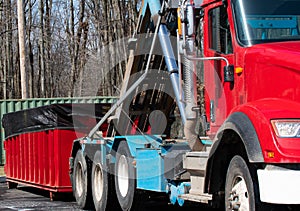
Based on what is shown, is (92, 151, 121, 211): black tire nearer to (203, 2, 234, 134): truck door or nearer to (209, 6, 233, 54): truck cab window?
(203, 2, 234, 134): truck door

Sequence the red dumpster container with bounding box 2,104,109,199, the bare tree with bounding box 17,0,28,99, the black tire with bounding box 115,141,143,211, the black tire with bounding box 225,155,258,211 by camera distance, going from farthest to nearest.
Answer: the bare tree with bounding box 17,0,28,99
the red dumpster container with bounding box 2,104,109,199
the black tire with bounding box 115,141,143,211
the black tire with bounding box 225,155,258,211

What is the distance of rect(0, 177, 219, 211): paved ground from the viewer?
40.2 feet

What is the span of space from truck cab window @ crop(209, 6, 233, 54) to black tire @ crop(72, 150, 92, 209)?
502 cm

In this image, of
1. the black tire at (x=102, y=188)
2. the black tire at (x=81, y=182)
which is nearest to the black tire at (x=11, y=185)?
the black tire at (x=81, y=182)

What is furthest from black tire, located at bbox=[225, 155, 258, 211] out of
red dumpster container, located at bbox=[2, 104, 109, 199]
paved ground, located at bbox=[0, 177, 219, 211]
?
red dumpster container, located at bbox=[2, 104, 109, 199]

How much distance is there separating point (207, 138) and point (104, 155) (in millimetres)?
3314

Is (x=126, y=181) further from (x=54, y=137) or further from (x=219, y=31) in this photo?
(x=219, y=31)

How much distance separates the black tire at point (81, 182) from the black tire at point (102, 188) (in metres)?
0.30

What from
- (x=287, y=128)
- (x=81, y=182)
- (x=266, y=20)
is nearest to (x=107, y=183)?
(x=81, y=182)

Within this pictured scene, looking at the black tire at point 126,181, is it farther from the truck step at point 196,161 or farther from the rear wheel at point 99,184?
the truck step at point 196,161

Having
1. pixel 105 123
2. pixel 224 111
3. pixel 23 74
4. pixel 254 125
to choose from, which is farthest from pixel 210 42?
pixel 23 74

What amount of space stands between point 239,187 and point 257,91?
1056 millimetres

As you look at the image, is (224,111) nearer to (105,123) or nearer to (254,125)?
(254,125)

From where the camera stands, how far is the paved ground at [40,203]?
1224cm
